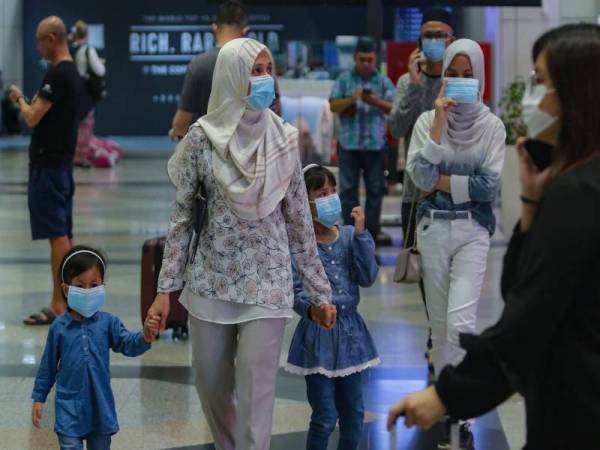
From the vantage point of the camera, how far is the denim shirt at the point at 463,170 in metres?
5.75

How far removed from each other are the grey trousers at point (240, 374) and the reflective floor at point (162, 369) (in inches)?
42.2

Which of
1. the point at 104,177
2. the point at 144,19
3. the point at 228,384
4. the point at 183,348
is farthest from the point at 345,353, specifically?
the point at 144,19

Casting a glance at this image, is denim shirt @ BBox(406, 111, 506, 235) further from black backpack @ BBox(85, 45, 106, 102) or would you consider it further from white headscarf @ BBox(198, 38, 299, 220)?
black backpack @ BBox(85, 45, 106, 102)

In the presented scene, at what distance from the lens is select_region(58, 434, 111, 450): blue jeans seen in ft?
15.8

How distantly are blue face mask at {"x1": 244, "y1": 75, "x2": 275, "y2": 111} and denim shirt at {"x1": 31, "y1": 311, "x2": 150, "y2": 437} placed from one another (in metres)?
0.96

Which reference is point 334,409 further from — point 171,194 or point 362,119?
point 171,194

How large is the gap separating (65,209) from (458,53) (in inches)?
136

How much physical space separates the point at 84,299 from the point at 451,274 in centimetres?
176

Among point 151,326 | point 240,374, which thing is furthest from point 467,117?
point 151,326

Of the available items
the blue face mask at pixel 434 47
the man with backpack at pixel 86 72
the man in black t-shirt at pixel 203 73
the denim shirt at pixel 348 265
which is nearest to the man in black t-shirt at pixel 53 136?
the man in black t-shirt at pixel 203 73

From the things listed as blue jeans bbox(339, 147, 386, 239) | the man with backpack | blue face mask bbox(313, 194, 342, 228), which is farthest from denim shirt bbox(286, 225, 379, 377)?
the man with backpack

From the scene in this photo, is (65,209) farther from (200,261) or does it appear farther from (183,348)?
(200,261)

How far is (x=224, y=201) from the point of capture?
15.4ft

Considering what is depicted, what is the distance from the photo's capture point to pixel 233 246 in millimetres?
4703
